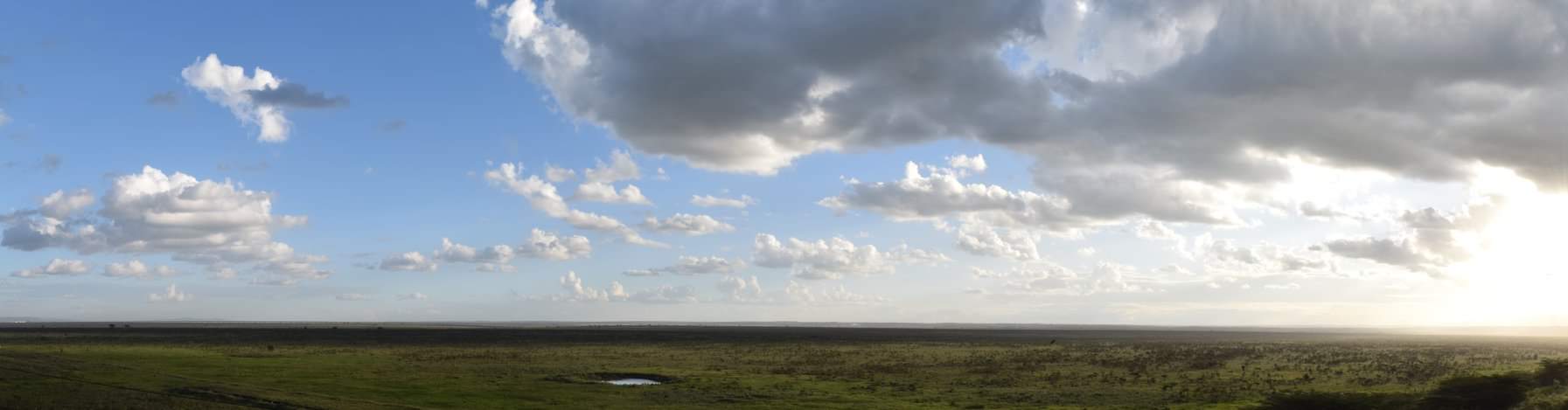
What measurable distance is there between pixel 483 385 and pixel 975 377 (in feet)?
96.8

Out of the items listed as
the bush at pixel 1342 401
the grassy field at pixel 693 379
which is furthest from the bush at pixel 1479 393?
the grassy field at pixel 693 379

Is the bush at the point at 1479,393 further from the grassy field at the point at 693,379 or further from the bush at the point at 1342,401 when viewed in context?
the grassy field at the point at 693,379

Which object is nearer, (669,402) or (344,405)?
(344,405)

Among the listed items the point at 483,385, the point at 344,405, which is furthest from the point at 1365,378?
the point at 344,405

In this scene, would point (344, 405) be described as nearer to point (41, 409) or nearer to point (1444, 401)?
point (41, 409)

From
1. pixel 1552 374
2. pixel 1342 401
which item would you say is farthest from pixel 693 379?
pixel 1552 374

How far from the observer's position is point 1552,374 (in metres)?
47.2

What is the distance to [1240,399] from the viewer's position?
47312mm

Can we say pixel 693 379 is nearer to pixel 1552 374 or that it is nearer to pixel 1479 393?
pixel 1479 393

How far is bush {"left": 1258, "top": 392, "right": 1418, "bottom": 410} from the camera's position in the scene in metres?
42.6

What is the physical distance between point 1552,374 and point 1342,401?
38.7ft

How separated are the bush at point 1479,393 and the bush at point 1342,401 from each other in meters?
0.97

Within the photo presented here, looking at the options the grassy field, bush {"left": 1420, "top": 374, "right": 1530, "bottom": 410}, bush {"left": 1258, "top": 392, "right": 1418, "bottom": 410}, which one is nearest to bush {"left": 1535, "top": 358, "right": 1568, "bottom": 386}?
bush {"left": 1420, "top": 374, "right": 1530, "bottom": 410}

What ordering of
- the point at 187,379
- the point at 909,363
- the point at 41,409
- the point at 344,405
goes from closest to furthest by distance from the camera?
the point at 41,409, the point at 344,405, the point at 187,379, the point at 909,363
